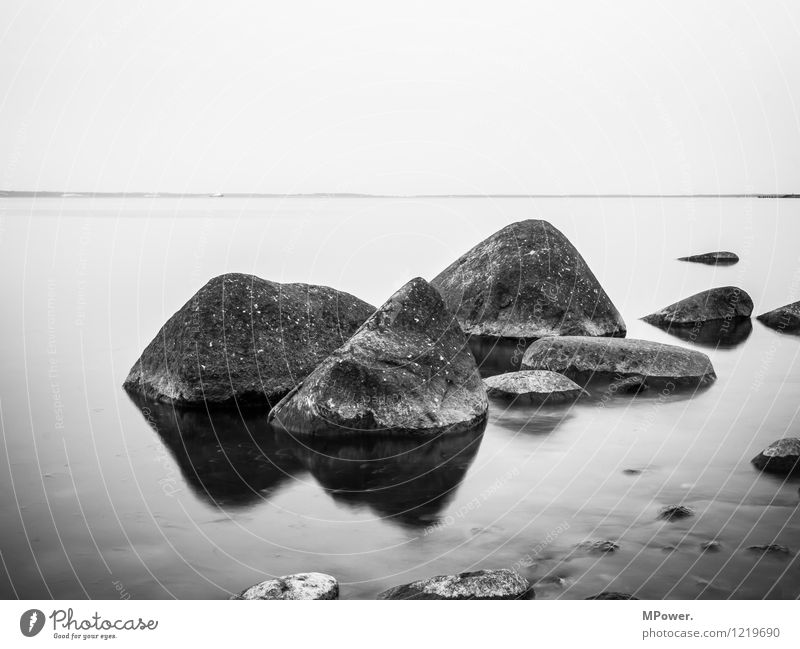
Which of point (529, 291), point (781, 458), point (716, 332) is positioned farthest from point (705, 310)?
point (781, 458)

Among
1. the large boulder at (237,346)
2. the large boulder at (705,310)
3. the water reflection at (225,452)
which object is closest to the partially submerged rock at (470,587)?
the water reflection at (225,452)

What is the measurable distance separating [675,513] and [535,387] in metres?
5.30

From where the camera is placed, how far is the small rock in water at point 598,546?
7422mm

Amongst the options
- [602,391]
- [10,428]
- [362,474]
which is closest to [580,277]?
[602,391]

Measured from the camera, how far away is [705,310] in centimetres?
2203

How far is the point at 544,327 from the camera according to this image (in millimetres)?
19281

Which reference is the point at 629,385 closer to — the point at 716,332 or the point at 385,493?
the point at 385,493

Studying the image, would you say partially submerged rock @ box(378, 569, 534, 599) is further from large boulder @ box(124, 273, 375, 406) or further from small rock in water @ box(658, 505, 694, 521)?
large boulder @ box(124, 273, 375, 406)

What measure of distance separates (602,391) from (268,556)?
788 cm

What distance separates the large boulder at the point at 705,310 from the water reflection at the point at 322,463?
11.3 metres

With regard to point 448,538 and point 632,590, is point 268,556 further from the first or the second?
point 632,590

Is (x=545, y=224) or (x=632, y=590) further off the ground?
(x=545, y=224)

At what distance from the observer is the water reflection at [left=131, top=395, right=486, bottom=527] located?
9203 mm

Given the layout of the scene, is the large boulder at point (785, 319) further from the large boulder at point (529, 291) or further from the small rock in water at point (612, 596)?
the small rock in water at point (612, 596)
